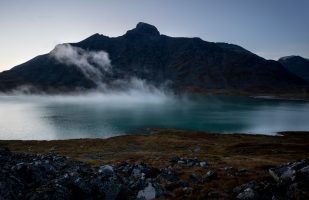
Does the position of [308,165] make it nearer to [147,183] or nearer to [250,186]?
[250,186]

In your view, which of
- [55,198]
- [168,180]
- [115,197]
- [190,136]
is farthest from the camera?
[190,136]

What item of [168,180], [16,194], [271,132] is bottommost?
[271,132]

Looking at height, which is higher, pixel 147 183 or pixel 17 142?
pixel 147 183

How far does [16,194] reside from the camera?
69.8 ft

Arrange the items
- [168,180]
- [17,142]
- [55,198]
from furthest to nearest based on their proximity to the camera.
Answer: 1. [17,142]
2. [168,180]
3. [55,198]

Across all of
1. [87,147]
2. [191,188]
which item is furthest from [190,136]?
[191,188]

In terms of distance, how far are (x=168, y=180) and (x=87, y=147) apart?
52.5 m

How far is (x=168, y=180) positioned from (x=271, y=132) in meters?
93.1

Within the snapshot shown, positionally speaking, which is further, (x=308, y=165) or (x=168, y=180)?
(x=168, y=180)

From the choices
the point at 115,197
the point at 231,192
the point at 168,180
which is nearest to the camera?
the point at 115,197

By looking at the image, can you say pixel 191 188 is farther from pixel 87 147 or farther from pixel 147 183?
pixel 87 147

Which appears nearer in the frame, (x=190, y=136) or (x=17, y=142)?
(x=17, y=142)

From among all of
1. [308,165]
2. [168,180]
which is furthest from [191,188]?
[308,165]

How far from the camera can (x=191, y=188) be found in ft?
80.7
